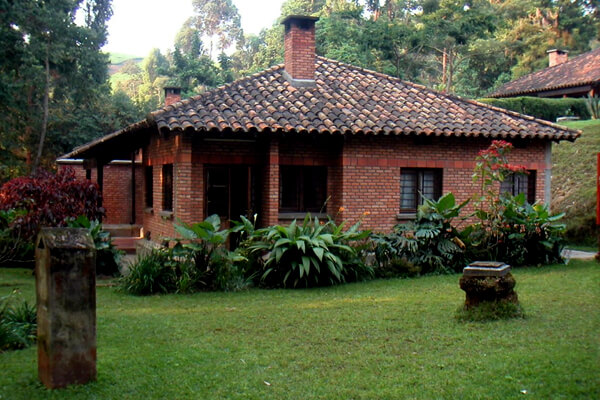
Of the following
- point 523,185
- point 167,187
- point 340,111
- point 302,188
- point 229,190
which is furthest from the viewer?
point 523,185

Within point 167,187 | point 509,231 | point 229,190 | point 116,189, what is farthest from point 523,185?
point 116,189

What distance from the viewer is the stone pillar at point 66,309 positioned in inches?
208

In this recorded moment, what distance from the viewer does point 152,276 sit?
35.2ft

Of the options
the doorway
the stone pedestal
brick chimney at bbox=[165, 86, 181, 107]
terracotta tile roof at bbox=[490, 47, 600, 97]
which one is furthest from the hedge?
the stone pedestal

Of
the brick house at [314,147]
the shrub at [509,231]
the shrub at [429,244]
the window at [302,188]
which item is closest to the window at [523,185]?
the brick house at [314,147]

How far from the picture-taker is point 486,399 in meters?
4.99

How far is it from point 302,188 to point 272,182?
45.7 inches

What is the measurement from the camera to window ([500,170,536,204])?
1616 centimetres

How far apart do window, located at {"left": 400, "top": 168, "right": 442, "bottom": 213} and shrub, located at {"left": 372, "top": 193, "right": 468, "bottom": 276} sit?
249 centimetres

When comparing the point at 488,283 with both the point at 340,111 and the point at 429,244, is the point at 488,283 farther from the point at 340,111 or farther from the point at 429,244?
the point at 340,111

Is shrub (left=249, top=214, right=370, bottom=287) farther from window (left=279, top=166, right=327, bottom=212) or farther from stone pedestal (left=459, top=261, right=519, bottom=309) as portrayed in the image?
stone pedestal (left=459, top=261, right=519, bottom=309)

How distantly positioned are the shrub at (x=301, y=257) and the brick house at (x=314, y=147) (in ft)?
7.39

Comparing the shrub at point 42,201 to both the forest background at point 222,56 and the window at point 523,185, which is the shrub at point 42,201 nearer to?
the forest background at point 222,56

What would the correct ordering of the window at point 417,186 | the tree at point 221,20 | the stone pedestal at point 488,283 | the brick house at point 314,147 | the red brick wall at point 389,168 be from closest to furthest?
the stone pedestal at point 488,283, the brick house at point 314,147, the red brick wall at point 389,168, the window at point 417,186, the tree at point 221,20
